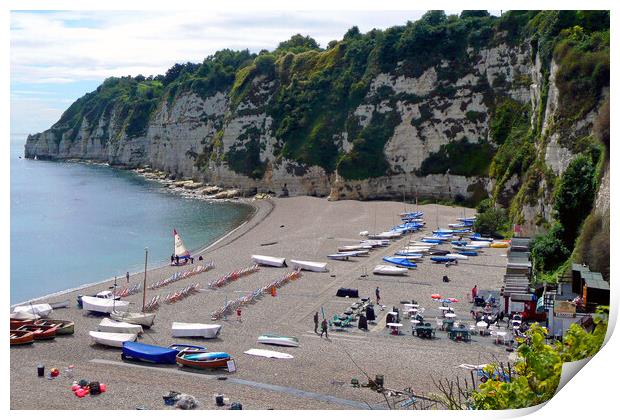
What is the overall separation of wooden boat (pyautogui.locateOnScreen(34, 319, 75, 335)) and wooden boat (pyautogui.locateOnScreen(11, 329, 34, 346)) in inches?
44.4

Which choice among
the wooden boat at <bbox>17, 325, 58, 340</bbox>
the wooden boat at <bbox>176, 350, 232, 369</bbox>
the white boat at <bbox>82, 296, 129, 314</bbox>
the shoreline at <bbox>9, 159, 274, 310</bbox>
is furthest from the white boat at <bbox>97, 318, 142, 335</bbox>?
the shoreline at <bbox>9, 159, 274, 310</bbox>

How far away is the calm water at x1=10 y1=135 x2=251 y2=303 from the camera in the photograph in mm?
45344

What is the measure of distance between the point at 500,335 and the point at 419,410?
26.7ft

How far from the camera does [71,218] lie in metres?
67.3

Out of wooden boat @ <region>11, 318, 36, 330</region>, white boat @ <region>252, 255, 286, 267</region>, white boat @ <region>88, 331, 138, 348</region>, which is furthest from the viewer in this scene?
white boat @ <region>252, 255, 286, 267</region>

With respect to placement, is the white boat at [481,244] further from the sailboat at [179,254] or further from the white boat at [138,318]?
the white boat at [138,318]

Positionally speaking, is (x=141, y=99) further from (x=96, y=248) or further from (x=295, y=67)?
(x=96, y=248)

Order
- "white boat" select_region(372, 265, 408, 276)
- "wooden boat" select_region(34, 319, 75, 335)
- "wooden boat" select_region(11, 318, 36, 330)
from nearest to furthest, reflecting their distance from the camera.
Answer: "wooden boat" select_region(34, 319, 75, 335)
"wooden boat" select_region(11, 318, 36, 330)
"white boat" select_region(372, 265, 408, 276)

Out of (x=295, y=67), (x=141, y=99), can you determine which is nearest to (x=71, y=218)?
(x=295, y=67)

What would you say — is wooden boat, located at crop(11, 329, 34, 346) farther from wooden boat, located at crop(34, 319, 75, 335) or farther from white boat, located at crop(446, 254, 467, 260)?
white boat, located at crop(446, 254, 467, 260)

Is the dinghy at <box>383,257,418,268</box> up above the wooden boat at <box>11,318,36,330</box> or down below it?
above

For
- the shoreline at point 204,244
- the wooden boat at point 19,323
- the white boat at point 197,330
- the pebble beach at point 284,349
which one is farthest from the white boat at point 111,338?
the shoreline at point 204,244

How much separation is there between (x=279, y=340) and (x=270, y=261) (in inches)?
612

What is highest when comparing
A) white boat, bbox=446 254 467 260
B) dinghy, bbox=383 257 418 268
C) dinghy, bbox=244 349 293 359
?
white boat, bbox=446 254 467 260
